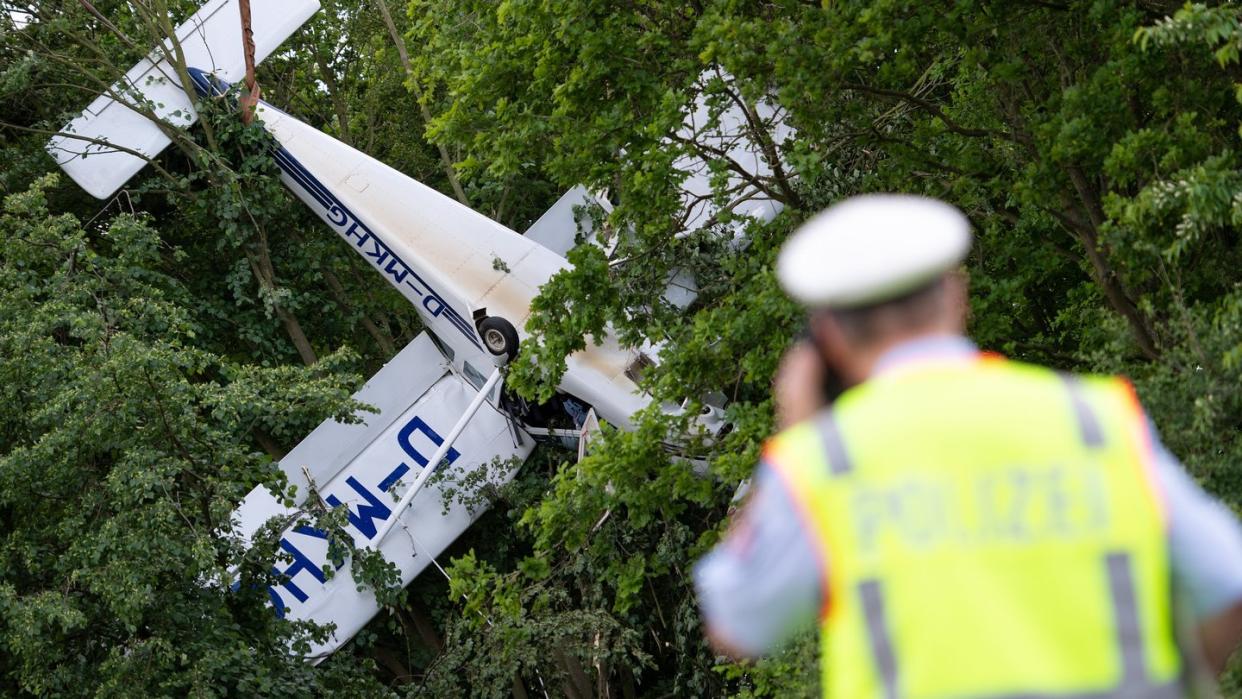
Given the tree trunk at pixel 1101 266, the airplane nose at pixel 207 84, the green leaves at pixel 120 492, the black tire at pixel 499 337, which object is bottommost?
the green leaves at pixel 120 492

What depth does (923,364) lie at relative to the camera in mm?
1323

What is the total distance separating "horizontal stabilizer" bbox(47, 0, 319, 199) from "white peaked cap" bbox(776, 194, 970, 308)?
12299 mm

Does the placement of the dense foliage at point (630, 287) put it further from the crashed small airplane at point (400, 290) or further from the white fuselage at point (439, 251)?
the crashed small airplane at point (400, 290)

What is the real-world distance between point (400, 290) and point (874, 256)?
11.4m

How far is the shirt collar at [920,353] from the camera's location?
4.35 ft

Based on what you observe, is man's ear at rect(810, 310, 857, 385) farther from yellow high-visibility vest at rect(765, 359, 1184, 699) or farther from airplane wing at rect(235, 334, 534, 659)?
airplane wing at rect(235, 334, 534, 659)

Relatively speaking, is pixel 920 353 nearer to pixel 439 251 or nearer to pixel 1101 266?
pixel 1101 266

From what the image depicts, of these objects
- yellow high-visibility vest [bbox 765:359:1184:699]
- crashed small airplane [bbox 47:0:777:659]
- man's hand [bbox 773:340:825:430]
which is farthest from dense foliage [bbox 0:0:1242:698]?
yellow high-visibility vest [bbox 765:359:1184:699]

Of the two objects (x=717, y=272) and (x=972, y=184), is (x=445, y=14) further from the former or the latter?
(x=972, y=184)

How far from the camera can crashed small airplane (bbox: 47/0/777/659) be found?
38.3ft

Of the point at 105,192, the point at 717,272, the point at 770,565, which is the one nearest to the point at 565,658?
the point at 717,272

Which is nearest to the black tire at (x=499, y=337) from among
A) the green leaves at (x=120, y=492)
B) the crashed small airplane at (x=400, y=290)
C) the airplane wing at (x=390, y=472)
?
the crashed small airplane at (x=400, y=290)

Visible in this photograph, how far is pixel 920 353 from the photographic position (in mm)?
1329

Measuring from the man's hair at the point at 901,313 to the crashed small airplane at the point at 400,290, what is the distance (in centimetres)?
952
